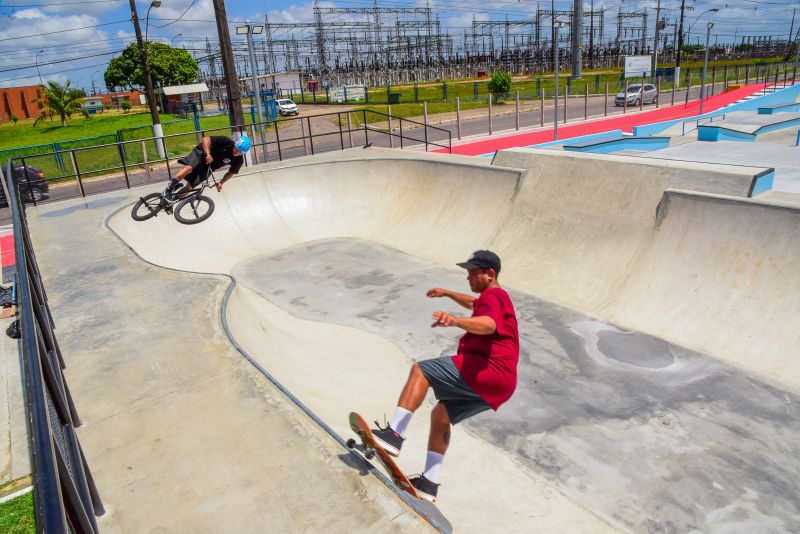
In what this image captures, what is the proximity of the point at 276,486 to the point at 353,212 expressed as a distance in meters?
12.2

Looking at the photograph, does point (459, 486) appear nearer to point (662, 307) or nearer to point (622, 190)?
point (662, 307)

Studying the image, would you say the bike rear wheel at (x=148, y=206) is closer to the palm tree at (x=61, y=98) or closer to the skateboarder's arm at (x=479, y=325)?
the skateboarder's arm at (x=479, y=325)

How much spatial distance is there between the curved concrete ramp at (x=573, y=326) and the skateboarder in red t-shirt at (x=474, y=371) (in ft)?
4.62

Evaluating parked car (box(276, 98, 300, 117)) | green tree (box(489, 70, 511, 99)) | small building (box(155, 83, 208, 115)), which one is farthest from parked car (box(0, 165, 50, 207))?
green tree (box(489, 70, 511, 99))

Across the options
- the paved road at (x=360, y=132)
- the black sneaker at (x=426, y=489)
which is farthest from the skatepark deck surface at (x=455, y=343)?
the paved road at (x=360, y=132)

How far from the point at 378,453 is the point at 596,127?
97.6 ft

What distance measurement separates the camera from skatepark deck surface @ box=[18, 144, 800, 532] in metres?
4.28

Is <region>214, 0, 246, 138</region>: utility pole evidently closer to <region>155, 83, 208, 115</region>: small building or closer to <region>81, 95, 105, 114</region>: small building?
<region>155, 83, 208, 115</region>: small building

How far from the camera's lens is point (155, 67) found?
78.1 metres

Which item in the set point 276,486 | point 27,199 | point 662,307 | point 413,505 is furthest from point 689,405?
point 27,199

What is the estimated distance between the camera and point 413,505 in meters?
3.53

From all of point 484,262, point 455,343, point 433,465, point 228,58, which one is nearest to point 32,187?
point 228,58

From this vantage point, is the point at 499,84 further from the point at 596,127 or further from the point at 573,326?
the point at 573,326

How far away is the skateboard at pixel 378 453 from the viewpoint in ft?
12.4
